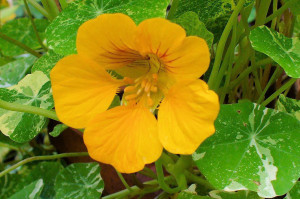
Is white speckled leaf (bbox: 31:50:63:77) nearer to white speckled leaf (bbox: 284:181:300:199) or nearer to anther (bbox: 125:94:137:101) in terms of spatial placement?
anther (bbox: 125:94:137:101)

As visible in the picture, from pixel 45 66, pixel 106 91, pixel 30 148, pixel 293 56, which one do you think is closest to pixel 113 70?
pixel 106 91

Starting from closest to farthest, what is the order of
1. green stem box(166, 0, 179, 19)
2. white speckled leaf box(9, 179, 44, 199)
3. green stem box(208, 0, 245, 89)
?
1. green stem box(208, 0, 245, 89)
2. green stem box(166, 0, 179, 19)
3. white speckled leaf box(9, 179, 44, 199)

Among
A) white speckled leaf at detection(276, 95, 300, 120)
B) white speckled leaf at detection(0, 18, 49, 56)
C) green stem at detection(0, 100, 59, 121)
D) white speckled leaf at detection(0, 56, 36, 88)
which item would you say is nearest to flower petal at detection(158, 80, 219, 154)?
green stem at detection(0, 100, 59, 121)

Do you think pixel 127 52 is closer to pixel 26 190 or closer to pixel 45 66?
pixel 45 66

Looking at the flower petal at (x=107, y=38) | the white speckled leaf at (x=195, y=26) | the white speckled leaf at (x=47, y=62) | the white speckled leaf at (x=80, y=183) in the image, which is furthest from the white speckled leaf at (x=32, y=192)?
the white speckled leaf at (x=195, y=26)

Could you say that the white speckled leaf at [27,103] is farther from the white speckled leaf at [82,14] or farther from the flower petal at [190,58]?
the flower petal at [190,58]

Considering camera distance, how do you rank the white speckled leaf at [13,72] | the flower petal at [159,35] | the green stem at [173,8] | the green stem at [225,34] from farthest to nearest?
the white speckled leaf at [13,72]
the green stem at [173,8]
the green stem at [225,34]
the flower petal at [159,35]
